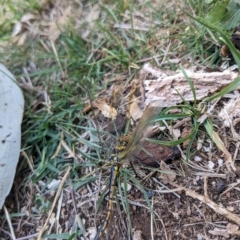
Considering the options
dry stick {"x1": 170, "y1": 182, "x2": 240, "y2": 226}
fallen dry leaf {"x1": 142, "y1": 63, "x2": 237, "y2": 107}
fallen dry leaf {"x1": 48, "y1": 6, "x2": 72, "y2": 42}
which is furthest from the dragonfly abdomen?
fallen dry leaf {"x1": 48, "y1": 6, "x2": 72, "y2": 42}

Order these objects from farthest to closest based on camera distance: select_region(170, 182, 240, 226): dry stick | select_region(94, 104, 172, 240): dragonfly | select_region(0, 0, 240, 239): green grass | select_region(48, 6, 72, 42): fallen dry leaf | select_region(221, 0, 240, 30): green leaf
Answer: select_region(48, 6, 72, 42): fallen dry leaf
select_region(0, 0, 240, 239): green grass
select_region(221, 0, 240, 30): green leaf
select_region(94, 104, 172, 240): dragonfly
select_region(170, 182, 240, 226): dry stick

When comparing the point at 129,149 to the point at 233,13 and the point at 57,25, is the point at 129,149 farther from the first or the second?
the point at 57,25

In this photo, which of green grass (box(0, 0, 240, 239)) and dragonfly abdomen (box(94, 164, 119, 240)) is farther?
green grass (box(0, 0, 240, 239))

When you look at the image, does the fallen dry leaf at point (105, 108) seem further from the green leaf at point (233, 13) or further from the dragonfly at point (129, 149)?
the green leaf at point (233, 13)

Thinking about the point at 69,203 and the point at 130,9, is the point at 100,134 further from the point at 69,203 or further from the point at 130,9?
the point at 130,9

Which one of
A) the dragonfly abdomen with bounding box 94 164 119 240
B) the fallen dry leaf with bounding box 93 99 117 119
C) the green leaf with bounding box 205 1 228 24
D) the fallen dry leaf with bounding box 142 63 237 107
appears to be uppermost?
the green leaf with bounding box 205 1 228 24

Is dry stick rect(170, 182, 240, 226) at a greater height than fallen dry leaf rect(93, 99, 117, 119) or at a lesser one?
greater

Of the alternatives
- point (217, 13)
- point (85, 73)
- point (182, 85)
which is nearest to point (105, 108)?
point (85, 73)

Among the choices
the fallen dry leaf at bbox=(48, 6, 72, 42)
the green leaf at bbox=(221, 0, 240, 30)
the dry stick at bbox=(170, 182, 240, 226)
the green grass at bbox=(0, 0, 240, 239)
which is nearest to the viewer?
the dry stick at bbox=(170, 182, 240, 226)

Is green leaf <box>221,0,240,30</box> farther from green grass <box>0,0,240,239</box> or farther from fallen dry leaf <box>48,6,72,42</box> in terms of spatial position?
fallen dry leaf <box>48,6,72,42</box>
